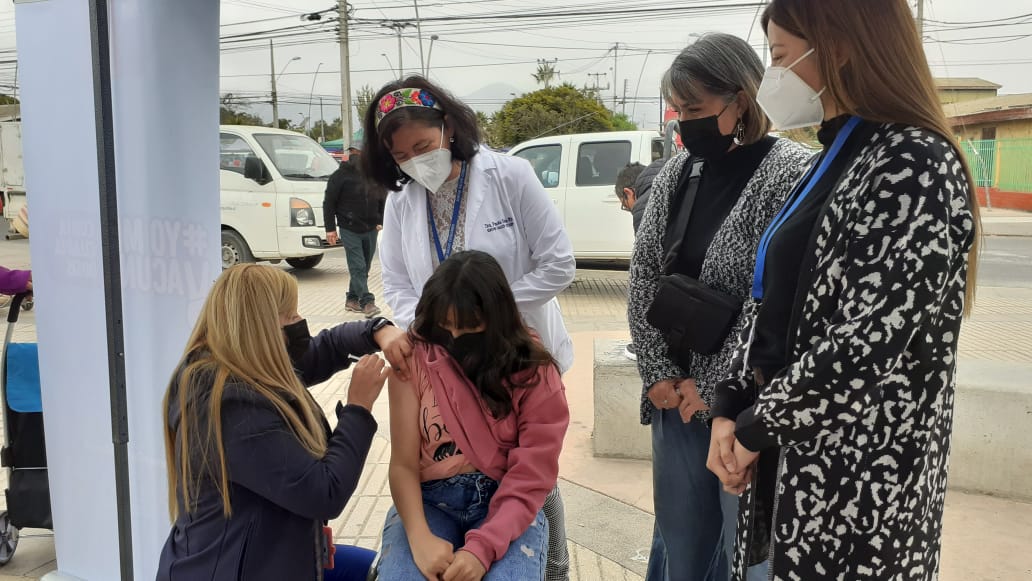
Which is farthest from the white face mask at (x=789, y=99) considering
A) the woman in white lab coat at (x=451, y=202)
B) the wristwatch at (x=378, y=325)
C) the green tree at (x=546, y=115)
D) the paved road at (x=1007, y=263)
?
the green tree at (x=546, y=115)

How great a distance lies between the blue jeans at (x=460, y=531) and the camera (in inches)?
75.4

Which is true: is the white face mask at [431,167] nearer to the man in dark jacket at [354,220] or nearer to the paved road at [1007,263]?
the man in dark jacket at [354,220]

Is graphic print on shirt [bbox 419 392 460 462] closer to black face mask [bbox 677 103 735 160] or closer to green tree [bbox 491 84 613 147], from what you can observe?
black face mask [bbox 677 103 735 160]

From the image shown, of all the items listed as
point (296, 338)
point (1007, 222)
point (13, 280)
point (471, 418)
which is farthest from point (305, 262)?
point (1007, 222)

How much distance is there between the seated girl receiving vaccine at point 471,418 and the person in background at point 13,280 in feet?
5.42

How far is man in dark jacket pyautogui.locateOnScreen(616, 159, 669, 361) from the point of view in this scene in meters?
4.75

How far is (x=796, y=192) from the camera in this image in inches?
61.8

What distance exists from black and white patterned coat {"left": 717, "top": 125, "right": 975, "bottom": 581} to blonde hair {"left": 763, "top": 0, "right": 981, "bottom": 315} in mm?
37

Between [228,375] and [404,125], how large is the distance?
978mm

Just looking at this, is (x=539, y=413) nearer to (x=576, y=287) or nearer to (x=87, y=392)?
(x=87, y=392)

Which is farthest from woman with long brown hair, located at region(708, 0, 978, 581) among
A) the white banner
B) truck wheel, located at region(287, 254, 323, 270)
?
truck wheel, located at region(287, 254, 323, 270)

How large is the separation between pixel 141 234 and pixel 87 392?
1.93 ft

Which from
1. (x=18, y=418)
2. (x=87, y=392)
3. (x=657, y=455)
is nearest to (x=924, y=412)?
(x=657, y=455)

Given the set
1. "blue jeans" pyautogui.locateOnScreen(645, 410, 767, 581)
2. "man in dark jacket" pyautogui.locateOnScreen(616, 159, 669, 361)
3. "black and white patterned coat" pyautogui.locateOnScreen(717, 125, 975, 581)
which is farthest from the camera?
"man in dark jacket" pyautogui.locateOnScreen(616, 159, 669, 361)
